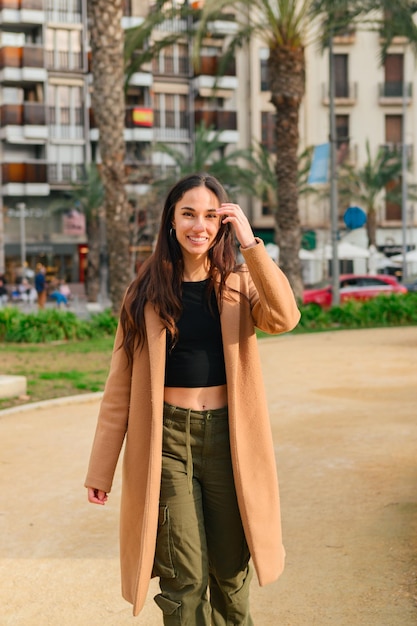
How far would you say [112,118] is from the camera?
20.6 metres

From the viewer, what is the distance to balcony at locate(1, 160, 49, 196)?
52594 millimetres

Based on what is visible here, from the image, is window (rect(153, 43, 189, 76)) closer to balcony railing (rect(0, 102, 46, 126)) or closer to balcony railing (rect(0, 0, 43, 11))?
balcony railing (rect(0, 0, 43, 11))

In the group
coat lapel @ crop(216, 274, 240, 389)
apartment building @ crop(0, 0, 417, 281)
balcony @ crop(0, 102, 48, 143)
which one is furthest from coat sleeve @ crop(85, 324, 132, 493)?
balcony @ crop(0, 102, 48, 143)

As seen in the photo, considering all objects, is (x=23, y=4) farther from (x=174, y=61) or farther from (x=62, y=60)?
(x=174, y=61)

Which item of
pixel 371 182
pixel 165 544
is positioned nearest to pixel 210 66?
pixel 371 182

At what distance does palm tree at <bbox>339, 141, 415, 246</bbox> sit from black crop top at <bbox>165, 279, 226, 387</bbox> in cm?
4797

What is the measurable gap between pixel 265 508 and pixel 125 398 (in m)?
0.59

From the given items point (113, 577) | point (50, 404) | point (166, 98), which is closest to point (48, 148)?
point (166, 98)

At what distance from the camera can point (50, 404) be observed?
11406 millimetres

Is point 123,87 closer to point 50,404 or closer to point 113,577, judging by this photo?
point 50,404

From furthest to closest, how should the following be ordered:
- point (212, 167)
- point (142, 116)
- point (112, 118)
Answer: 1. point (142, 116)
2. point (212, 167)
3. point (112, 118)

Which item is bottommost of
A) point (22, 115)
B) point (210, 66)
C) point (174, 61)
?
point (22, 115)

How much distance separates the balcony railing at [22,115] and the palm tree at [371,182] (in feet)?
51.2

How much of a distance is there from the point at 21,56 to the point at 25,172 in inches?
232
